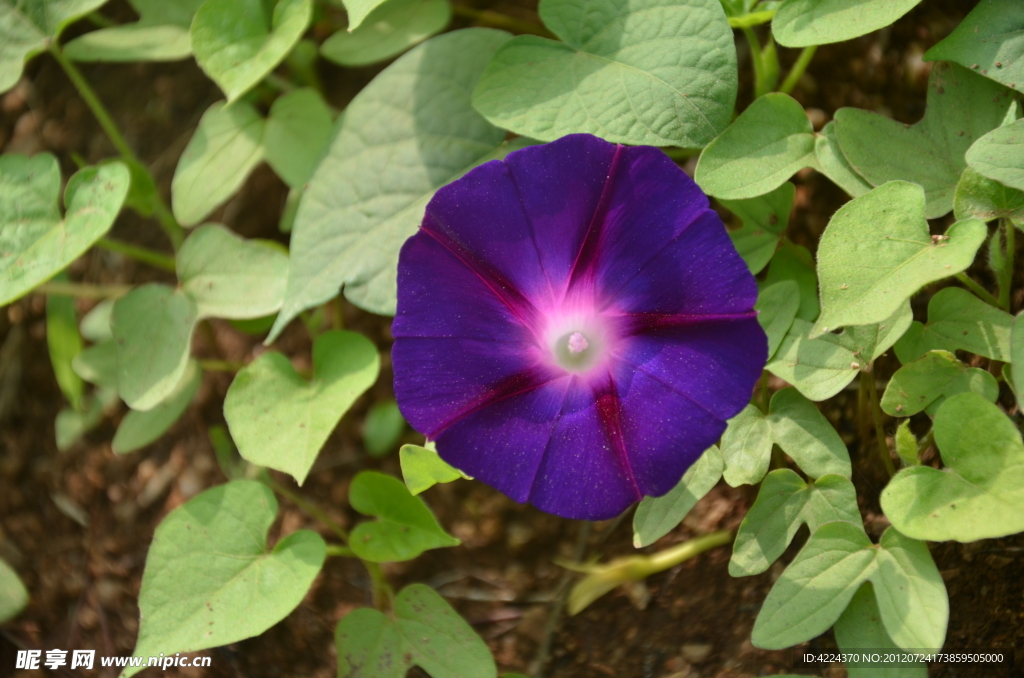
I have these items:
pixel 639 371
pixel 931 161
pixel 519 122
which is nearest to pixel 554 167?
pixel 519 122

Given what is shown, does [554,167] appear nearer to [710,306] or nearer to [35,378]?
[710,306]

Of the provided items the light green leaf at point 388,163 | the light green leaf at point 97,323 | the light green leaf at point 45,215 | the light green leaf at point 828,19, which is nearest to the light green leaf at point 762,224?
the light green leaf at point 828,19

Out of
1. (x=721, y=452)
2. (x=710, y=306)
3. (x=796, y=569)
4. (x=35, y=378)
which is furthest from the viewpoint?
(x=35, y=378)

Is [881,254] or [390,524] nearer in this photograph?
[881,254]

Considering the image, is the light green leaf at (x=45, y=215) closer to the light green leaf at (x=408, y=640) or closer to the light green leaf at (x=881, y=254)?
the light green leaf at (x=408, y=640)

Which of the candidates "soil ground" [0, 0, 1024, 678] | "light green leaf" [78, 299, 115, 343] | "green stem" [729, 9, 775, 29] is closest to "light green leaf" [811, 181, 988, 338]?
"green stem" [729, 9, 775, 29]

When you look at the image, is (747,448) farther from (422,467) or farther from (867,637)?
(422,467)

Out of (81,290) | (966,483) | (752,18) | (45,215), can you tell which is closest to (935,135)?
(752,18)

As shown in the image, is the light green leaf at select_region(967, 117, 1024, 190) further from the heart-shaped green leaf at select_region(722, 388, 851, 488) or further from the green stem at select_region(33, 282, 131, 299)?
the green stem at select_region(33, 282, 131, 299)
